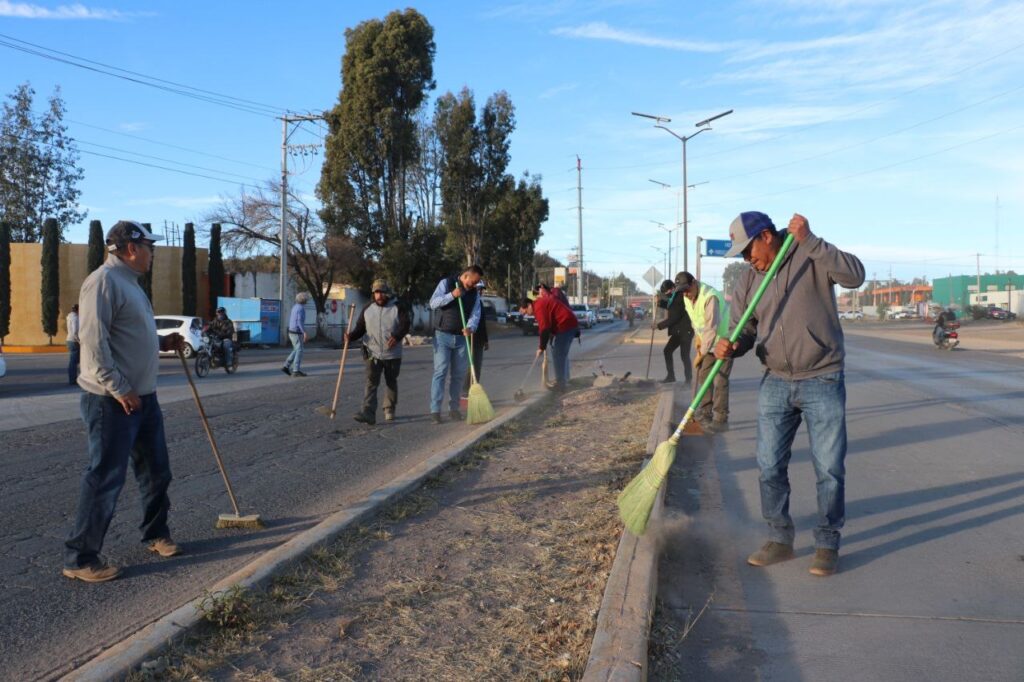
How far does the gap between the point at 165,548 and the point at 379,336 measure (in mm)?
5180

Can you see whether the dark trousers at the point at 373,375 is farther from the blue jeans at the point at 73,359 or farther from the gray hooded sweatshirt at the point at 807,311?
the blue jeans at the point at 73,359

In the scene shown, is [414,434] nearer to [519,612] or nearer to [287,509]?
[287,509]

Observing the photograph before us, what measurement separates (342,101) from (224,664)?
40.0 m

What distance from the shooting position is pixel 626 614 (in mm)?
3707

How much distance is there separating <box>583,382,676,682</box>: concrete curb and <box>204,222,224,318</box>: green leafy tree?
38216 millimetres

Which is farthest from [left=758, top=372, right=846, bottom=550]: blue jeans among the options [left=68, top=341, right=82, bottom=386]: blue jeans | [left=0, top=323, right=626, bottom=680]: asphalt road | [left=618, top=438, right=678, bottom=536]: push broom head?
[left=68, top=341, right=82, bottom=386]: blue jeans

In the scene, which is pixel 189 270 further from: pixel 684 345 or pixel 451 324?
pixel 451 324

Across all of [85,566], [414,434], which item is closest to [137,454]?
[85,566]

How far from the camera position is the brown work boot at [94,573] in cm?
444

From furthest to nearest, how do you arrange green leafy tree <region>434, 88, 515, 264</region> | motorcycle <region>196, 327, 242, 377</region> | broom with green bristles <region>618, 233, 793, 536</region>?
1. green leafy tree <region>434, 88, 515, 264</region>
2. motorcycle <region>196, 327, 242, 377</region>
3. broom with green bristles <region>618, 233, 793, 536</region>

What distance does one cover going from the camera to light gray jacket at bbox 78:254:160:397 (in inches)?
172

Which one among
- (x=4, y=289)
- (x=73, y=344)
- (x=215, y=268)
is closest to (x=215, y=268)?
(x=215, y=268)

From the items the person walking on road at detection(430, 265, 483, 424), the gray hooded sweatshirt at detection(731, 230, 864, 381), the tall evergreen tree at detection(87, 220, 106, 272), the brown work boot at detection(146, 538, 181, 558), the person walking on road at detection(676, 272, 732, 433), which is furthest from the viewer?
the tall evergreen tree at detection(87, 220, 106, 272)

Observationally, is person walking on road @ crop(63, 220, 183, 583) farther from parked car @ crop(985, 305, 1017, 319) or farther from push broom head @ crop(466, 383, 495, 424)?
parked car @ crop(985, 305, 1017, 319)
